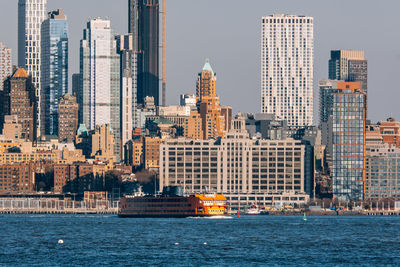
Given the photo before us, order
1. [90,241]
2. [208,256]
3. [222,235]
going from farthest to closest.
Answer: [222,235] < [90,241] < [208,256]

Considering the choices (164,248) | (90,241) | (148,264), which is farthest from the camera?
(90,241)

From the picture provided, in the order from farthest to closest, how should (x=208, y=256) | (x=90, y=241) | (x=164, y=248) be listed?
1. (x=90, y=241)
2. (x=164, y=248)
3. (x=208, y=256)

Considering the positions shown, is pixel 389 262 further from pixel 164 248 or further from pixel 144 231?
pixel 144 231

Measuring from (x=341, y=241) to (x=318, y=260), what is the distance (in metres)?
32.4

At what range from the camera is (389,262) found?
135250 mm

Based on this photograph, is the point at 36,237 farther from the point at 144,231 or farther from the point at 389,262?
the point at 389,262

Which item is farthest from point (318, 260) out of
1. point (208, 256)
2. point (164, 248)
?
point (164, 248)

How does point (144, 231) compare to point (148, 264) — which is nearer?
point (148, 264)

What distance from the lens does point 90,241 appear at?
16712 centimetres

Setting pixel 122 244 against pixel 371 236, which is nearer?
pixel 122 244

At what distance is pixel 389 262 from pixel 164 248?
31.1 m

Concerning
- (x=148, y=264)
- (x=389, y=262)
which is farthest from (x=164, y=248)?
(x=389, y=262)

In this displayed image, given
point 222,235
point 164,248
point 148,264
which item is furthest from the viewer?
point 222,235

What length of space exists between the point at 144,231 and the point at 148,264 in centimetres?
6185
